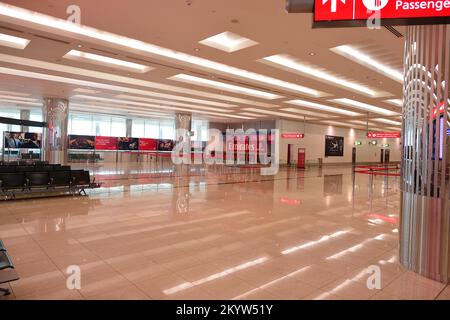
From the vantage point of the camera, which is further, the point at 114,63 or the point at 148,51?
the point at 114,63

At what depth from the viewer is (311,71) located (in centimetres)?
1159

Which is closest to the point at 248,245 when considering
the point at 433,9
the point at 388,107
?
the point at 433,9

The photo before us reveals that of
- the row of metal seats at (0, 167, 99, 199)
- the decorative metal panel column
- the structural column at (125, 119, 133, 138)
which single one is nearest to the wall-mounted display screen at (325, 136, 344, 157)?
the structural column at (125, 119, 133, 138)

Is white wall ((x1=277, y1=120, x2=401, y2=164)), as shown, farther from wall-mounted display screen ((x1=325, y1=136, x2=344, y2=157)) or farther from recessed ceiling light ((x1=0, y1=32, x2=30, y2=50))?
recessed ceiling light ((x1=0, y1=32, x2=30, y2=50))

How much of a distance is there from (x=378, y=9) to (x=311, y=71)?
918 cm

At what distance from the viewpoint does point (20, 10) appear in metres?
6.57

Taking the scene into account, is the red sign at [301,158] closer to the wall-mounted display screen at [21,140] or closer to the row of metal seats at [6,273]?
the wall-mounted display screen at [21,140]

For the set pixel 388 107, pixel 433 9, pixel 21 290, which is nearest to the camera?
pixel 433 9

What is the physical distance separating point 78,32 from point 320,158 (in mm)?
26785

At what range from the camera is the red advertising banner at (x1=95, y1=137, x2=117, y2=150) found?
25.6 m

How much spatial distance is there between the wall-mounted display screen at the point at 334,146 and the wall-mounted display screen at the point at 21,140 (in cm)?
2705

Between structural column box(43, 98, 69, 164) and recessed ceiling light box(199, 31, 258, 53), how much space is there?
40.8 feet
